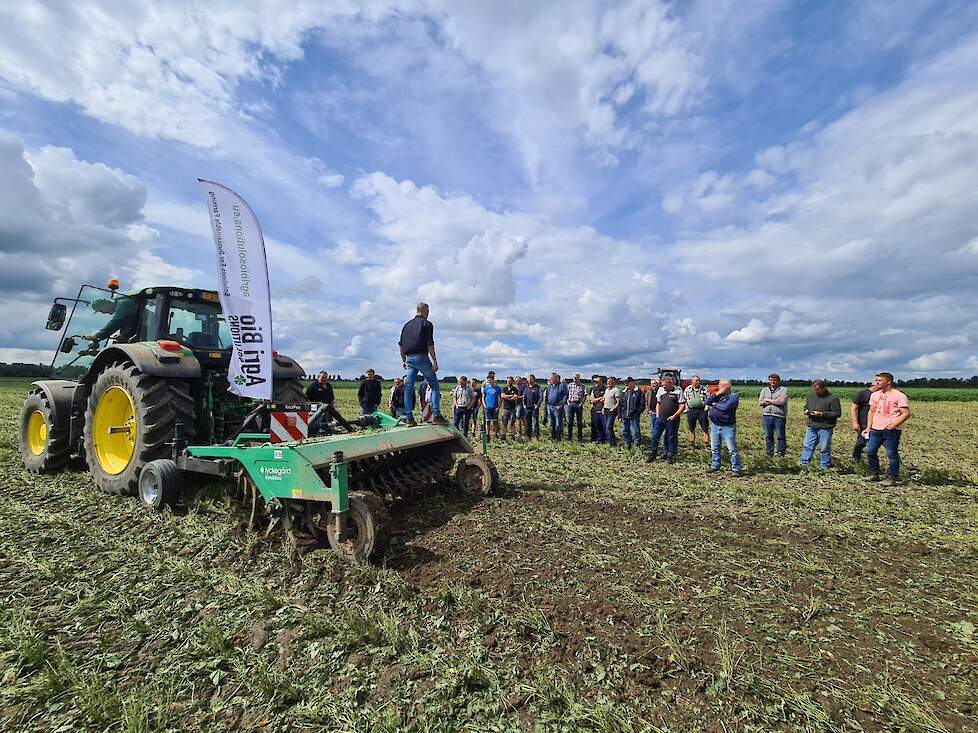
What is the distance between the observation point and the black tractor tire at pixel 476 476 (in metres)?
5.83

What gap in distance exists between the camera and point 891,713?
7.68 ft

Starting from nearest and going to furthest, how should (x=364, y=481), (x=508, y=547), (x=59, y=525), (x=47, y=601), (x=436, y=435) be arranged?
(x=47, y=601), (x=508, y=547), (x=59, y=525), (x=364, y=481), (x=436, y=435)

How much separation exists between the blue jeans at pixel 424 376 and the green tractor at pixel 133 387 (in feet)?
7.04

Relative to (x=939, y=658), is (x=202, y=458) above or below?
above

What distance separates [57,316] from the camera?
704 centimetres

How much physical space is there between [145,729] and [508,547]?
8.69ft

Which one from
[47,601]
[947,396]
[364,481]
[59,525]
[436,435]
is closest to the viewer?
[47,601]

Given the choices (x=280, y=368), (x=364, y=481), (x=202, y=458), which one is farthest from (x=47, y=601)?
(x=280, y=368)

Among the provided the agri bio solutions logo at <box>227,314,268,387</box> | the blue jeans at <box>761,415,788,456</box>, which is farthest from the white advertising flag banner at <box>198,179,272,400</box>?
the blue jeans at <box>761,415,788,456</box>

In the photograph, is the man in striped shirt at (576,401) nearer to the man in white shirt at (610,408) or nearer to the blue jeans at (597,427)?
the blue jeans at (597,427)

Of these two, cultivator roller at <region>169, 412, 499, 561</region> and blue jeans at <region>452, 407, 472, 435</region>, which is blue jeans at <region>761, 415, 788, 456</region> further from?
cultivator roller at <region>169, 412, 499, 561</region>

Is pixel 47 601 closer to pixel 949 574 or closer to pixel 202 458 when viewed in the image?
pixel 202 458

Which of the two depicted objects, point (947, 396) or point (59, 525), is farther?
point (947, 396)

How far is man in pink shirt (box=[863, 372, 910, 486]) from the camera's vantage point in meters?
7.75
